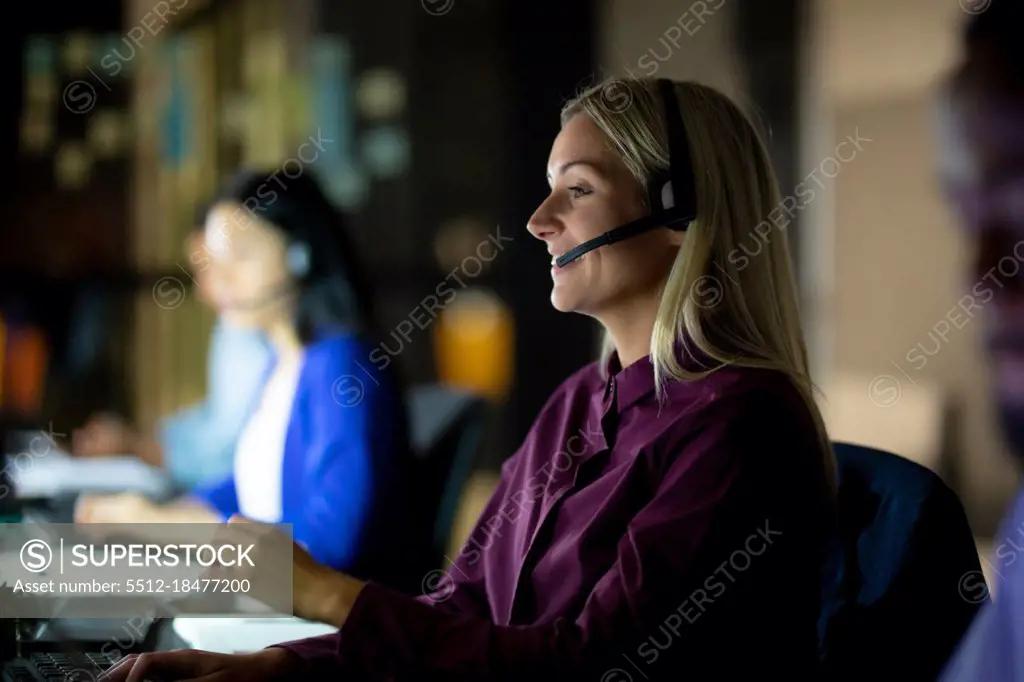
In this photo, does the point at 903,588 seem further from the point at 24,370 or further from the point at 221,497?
the point at 24,370

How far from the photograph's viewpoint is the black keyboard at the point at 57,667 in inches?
42.3

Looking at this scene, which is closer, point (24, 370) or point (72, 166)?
point (24, 370)

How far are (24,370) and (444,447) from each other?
5.91 feet

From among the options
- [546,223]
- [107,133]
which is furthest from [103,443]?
[107,133]

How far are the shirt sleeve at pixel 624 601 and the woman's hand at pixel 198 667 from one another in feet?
0.25

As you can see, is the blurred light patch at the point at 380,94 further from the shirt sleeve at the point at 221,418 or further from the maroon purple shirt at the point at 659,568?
the maroon purple shirt at the point at 659,568

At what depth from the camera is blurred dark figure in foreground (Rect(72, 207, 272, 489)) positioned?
199cm

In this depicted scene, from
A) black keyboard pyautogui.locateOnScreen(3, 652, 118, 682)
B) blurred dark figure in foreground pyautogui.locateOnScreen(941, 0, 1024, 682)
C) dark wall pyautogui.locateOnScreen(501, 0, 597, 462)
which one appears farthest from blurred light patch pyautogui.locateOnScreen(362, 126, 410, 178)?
black keyboard pyautogui.locateOnScreen(3, 652, 118, 682)

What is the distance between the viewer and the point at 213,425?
8.18 feet

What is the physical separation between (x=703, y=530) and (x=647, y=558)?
0.17 feet

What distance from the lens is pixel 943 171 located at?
346 centimetres

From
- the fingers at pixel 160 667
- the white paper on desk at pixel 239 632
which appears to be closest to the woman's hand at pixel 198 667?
the fingers at pixel 160 667

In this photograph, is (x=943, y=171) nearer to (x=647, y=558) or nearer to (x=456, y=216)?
(x=456, y=216)

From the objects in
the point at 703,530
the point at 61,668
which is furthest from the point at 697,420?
the point at 61,668
